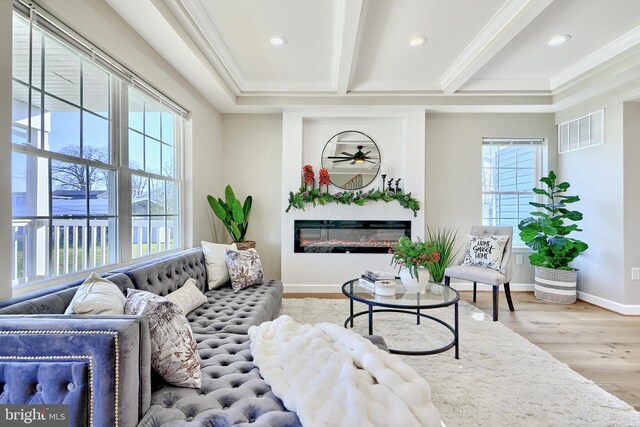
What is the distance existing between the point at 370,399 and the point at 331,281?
2969mm

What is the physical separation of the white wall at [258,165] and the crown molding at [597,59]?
12.1 feet

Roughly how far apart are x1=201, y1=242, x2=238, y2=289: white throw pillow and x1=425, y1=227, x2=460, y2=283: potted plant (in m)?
2.61

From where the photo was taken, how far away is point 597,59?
9.79 feet

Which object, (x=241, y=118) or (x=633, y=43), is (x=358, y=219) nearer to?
(x=241, y=118)

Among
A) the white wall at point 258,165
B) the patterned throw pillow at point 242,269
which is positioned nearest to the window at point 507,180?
the white wall at point 258,165

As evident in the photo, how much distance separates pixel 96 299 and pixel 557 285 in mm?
4616

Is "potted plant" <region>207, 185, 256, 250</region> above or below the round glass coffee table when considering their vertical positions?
above

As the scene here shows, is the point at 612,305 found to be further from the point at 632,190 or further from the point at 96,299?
the point at 96,299

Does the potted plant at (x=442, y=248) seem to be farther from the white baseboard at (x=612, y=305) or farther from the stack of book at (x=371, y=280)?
the white baseboard at (x=612, y=305)

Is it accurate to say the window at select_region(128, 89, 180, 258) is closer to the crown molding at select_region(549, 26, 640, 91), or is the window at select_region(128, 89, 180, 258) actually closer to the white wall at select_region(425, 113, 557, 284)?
the white wall at select_region(425, 113, 557, 284)

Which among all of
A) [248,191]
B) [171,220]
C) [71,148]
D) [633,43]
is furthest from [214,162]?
[633,43]

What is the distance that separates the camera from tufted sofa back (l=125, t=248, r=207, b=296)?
5.92ft

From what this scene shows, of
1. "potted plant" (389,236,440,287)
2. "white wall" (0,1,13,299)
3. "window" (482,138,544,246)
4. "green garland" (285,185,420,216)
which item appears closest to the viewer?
"white wall" (0,1,13,299)

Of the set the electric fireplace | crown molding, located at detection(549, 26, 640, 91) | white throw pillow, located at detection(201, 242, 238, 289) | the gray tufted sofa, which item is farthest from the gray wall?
white throw pillow, located at detection(201, 242, 238, 289)
